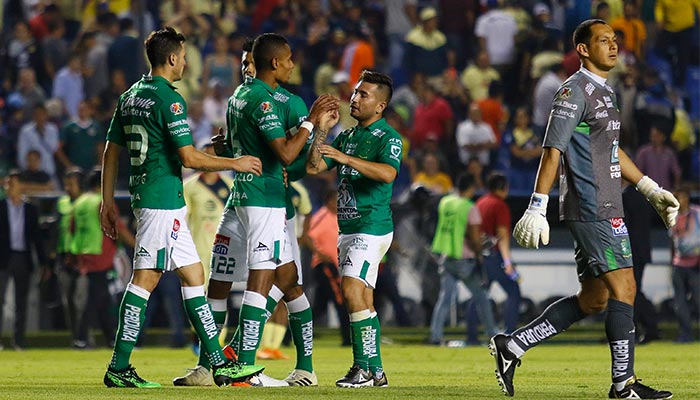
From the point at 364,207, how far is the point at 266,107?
1.14 meters

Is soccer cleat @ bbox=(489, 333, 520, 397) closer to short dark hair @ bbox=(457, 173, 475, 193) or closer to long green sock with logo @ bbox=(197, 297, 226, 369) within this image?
long green sock with logo @ bbox=(197, 297, 226, 369)

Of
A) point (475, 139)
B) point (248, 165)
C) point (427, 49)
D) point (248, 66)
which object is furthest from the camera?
point (427, 49)

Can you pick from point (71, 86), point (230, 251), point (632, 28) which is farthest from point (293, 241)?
point (632, 28)

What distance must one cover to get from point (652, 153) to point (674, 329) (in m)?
2.76

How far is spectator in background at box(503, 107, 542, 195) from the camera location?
23.4m

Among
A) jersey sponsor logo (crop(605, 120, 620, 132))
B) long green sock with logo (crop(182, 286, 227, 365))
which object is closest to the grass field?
long green sock with logo (crop(182, 286, 227, 365))

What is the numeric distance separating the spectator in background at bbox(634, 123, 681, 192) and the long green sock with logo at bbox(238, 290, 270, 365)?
489 inches

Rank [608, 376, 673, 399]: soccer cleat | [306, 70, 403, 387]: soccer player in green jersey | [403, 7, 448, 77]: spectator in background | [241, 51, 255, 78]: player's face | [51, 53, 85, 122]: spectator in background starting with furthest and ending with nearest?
[403, 7, 448, 77]: spectator in background < [51, 53, 85, 122]: spectator in background < [241, 51, 255, 78]: player's face < [306, 70, 403, 387]: soccer player in green jersey < [608, 376, 673, 399]: soccer cleat

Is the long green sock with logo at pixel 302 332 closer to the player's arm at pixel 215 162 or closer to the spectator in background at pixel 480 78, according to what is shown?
the player's arm at pixel 215 162

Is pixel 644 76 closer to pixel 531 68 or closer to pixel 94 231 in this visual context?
pixel 531 68

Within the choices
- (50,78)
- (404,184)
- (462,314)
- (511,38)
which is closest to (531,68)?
(511,38)

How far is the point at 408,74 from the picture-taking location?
26.6m

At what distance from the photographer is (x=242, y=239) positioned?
11016 mm

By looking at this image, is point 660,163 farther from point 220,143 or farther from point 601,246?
point 601,246
